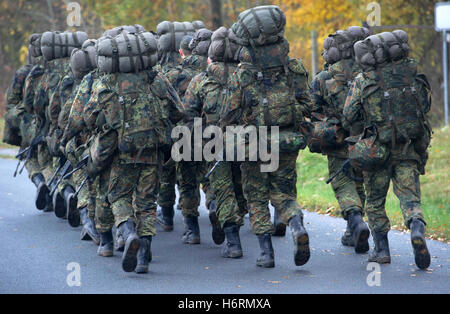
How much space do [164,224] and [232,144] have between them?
2.78 meters

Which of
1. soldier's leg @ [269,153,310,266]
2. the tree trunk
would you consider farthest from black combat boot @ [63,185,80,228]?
the tree trunk

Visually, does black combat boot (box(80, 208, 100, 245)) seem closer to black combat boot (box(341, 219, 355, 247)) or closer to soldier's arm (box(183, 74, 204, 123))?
soldier's arm (box(183, 74, 204, 123))

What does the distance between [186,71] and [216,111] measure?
57.3 inches

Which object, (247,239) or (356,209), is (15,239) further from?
(356,209)

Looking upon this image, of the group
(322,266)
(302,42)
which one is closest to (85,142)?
(322,266)

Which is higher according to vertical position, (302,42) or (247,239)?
(302,42)

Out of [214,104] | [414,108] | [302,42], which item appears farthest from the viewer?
[302,42]

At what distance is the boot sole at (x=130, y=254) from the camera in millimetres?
7641

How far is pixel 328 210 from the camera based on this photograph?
1192 cm

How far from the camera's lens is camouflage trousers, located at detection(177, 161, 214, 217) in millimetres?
9758

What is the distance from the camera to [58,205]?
1142 centimetres

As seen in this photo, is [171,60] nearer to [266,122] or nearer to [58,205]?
[58,205]

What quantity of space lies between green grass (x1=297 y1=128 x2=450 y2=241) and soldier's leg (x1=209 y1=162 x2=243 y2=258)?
2.41m

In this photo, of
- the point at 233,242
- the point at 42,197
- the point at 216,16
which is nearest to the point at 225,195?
the point at 233,242
